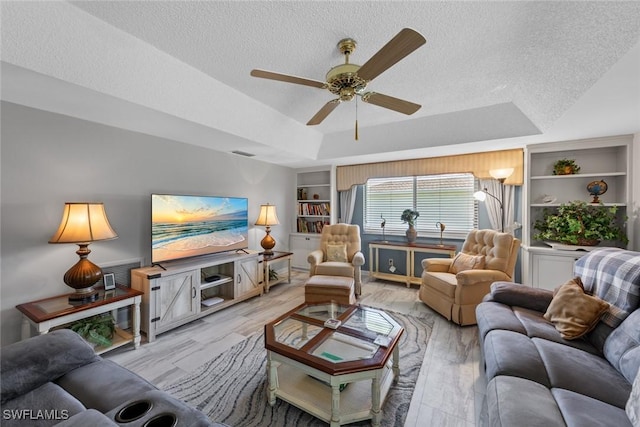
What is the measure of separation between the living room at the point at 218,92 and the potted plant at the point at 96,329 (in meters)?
0.40

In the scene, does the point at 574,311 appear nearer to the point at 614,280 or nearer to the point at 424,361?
the point at 614,280

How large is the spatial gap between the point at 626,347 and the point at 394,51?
2033 mm

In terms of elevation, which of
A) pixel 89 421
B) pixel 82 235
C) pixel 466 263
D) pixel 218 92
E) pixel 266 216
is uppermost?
pixel 218 92

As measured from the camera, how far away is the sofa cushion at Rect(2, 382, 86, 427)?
1.01m

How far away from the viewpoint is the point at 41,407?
1.09m


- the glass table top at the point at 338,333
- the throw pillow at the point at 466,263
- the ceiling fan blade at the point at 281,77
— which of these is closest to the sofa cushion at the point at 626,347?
the glass table top at the point at 338,333

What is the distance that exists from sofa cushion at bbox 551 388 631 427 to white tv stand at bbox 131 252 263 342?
3.02 metres

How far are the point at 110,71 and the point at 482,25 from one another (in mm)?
2522

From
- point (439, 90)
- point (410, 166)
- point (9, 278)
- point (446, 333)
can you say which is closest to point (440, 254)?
point (410, 166)

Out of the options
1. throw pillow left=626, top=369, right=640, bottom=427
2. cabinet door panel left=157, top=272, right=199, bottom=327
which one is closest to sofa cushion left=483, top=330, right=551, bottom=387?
throw pillow left=626, top=369, right=640, bottom=427

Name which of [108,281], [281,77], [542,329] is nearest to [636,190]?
[542,329]

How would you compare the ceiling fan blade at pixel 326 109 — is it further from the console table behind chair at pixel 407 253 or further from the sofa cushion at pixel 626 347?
the console table behind chair at pixel 407 253

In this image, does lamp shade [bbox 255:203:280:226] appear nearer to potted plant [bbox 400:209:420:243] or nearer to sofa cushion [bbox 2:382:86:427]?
potted plant [bbox 400:209:420:243]

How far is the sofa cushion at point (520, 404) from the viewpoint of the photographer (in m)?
1.02
